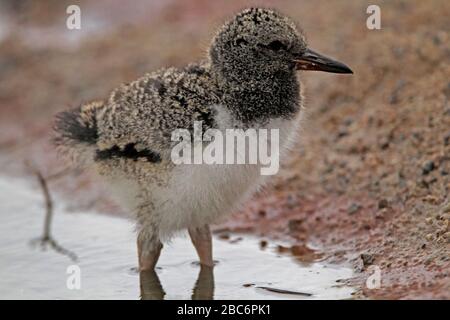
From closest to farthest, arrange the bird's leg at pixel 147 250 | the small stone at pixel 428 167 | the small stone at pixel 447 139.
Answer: the bird's leg at pixel 147 250 < the small stone at pixel 428 167 < the small stone at pixel 447 139

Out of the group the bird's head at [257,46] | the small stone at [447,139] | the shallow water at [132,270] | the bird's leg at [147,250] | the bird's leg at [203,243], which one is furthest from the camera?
the small stone at [447,139]

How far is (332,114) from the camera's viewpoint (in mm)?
7492

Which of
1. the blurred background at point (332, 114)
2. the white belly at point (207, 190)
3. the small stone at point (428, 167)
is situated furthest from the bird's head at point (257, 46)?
the small stone at point (428, 167)

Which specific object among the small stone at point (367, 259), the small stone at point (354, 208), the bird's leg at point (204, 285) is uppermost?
the small stone at point (354, 208)

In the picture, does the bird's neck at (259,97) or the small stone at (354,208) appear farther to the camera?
the small stone at (354,208)

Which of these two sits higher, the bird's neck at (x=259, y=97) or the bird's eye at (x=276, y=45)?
the bird's eye at (x=276, y=45)

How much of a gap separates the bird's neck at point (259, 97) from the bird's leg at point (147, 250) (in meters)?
0.91

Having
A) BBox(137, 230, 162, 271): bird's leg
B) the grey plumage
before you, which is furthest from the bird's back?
BBox(137, 230, 162, 271): bird's leg

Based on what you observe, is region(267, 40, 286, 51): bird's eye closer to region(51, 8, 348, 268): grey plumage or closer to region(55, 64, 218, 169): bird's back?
region(51, 8, 348, 268): grey plumage

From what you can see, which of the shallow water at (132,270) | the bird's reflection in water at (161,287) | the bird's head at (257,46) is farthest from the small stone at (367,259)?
the bird's head at (257,46)

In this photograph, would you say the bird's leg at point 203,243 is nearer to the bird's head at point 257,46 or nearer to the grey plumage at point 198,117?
the grey plumage at point 198,117

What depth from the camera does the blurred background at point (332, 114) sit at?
5.69 m

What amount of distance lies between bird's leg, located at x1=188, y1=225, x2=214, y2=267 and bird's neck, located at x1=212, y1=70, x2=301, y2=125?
83 centimetres

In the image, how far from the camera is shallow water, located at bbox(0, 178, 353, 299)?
17.2 feet
